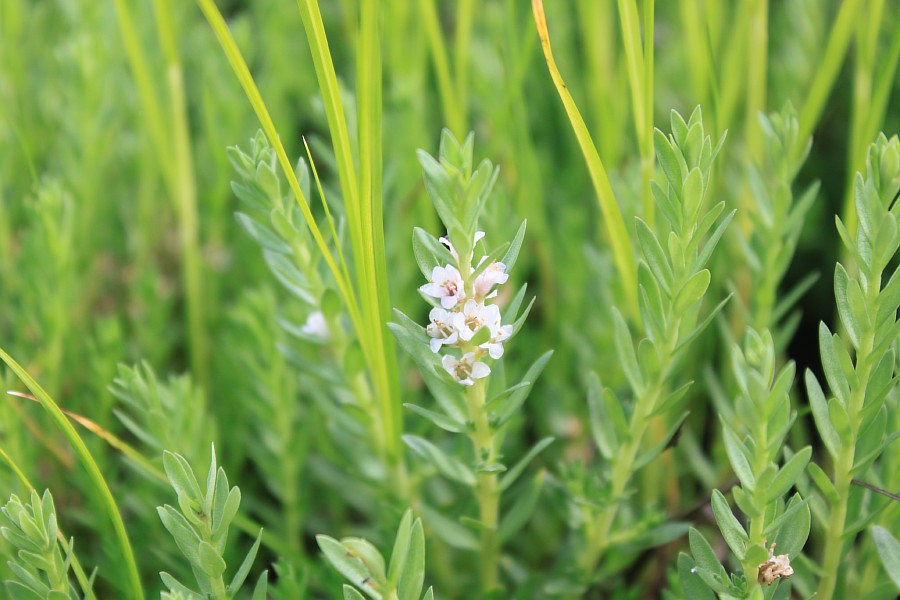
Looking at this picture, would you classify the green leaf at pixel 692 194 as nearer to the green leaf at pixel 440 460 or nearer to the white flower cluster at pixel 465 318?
the white flower cluster at pixel 465 318

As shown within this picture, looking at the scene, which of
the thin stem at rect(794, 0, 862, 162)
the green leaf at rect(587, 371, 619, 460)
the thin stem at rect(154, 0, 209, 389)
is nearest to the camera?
the green leaf at rect(587, 371, 619, 460)

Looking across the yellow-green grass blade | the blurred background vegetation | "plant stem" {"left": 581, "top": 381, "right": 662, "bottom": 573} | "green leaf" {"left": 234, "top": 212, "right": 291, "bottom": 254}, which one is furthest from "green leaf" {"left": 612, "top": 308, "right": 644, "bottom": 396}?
the yellow-green grass blade

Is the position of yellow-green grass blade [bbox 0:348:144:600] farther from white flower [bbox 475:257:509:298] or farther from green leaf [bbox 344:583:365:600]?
white flower [bbox 475:257:509:298]

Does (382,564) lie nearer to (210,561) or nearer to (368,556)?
(368,556)

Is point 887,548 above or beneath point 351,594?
above

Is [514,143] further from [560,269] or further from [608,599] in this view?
[608,599]

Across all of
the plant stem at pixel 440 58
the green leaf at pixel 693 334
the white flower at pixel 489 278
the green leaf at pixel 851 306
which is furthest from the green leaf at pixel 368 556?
the plant stem at pixel 440 58

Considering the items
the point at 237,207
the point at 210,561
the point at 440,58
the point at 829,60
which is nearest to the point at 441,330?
the point at 210,561
